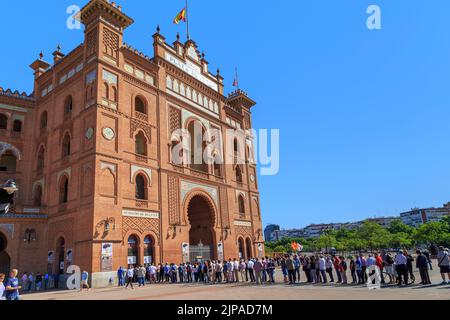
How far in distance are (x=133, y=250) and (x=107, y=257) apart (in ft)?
7.57

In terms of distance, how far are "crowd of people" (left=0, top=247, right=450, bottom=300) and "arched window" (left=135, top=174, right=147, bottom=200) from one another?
4.74 metres

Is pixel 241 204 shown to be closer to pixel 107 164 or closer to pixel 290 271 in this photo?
pixel 107 164

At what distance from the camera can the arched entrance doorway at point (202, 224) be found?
2869 centimetres

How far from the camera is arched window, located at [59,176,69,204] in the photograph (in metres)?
23.4

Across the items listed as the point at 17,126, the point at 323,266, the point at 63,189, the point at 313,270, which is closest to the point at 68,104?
the point at 17,126

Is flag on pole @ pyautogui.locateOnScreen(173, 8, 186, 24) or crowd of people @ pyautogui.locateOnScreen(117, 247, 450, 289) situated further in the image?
flag on pole @ pyautogui.locateOnScreen(173, 8, 186, 24)

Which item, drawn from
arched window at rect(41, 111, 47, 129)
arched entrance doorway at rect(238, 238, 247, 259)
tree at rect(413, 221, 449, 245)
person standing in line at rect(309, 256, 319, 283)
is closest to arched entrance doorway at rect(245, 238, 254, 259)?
arched entrance doorway at rect(238, 238, 247, 259)

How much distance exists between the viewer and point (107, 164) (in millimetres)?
21078

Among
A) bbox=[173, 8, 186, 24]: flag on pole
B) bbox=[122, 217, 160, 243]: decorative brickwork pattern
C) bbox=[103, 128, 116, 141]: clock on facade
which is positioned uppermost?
bbox=[173, 8, 186, 24]: flag on pole

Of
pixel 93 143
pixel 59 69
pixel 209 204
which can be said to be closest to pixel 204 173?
pixel 209 204

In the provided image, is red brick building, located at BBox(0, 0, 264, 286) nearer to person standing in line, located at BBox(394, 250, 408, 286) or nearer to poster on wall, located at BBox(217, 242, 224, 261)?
poster on wall, located at BBox(217, 242, 224, 261)

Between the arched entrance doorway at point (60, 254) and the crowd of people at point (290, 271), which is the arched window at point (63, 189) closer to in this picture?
the arched entrance doorway at point (60, 254)
